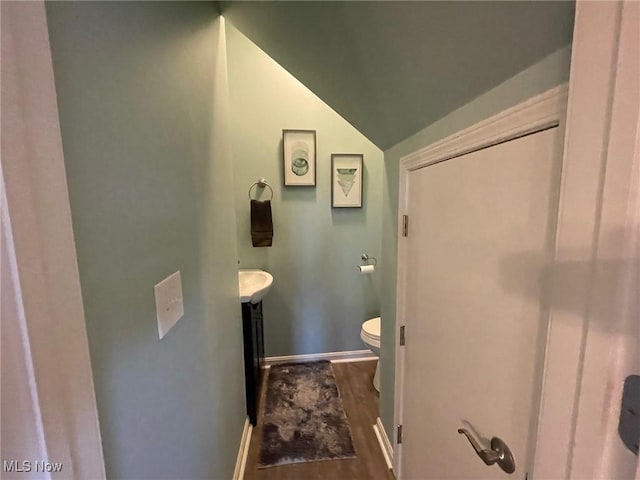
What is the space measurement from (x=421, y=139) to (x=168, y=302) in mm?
1091

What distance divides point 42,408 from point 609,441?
2.55 ft

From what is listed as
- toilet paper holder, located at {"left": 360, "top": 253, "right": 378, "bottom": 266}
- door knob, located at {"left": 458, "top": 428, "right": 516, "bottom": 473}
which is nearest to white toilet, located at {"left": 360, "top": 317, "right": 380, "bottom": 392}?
toilet paper holder, located at {"left": 360, "top": 253, "right": 378, "bottom": 266}

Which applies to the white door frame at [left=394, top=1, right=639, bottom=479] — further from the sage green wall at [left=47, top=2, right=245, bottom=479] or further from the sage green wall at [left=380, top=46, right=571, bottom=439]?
the sage green wall at [left=47, top=2, right=245, bottom=479]

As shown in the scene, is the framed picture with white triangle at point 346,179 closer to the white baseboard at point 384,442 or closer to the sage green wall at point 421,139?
the sage green wall at point 421,139

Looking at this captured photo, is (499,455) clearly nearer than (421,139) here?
Yes

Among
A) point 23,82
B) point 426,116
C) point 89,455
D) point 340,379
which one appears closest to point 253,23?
point 426,116

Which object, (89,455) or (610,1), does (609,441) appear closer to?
(610,1)

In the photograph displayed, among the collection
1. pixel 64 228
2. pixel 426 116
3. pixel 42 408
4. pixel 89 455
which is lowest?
pixel 89 455

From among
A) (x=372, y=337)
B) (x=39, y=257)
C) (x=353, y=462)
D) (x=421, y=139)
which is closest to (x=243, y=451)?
(x=353, y=462)

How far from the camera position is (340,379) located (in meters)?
2.54

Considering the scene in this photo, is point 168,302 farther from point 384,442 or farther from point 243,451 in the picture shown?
point 384,442

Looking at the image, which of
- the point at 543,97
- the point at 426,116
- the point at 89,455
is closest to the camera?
the point at 89,455

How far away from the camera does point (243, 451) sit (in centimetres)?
171

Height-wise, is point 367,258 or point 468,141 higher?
point 468,141
